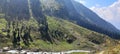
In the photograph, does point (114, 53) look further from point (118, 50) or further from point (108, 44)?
point (108, 44)

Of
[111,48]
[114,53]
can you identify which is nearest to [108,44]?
[111,48]

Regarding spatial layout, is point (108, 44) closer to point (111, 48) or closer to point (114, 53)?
point (111, 48)

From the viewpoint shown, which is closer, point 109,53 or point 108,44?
point 109,53

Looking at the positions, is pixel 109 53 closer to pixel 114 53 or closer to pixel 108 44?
pixel 114 53

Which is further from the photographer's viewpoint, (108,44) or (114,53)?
(108,44)

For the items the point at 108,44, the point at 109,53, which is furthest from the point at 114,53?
the point at 108,44
